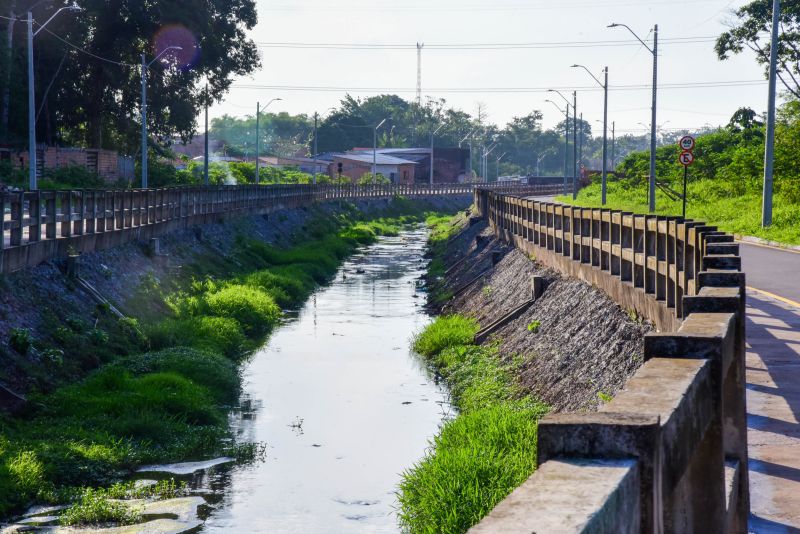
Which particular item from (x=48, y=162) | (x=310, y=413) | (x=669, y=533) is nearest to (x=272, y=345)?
(x=310, y=413)

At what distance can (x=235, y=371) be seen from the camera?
2356 centimetres

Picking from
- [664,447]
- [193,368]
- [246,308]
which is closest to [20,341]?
[193,368]

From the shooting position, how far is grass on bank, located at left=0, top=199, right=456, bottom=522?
587 inches

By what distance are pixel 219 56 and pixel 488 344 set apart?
142ft

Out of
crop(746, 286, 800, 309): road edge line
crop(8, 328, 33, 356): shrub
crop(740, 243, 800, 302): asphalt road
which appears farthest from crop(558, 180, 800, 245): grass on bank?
crop(8, 328, 33, 356): shrub

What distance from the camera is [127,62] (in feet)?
200

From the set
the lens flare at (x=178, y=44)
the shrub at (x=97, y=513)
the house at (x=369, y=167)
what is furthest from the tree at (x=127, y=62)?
the house at (x=369, y=167)

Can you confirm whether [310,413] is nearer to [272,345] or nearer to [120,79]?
[272,345]

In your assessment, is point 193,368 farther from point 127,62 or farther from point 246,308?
point 127,62

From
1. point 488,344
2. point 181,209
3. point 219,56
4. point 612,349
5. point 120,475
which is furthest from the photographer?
point 219,56

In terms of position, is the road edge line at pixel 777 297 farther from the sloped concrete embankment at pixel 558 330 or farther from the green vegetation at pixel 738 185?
the green vegetation at pixel 738 185

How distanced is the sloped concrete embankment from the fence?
30.5 ft

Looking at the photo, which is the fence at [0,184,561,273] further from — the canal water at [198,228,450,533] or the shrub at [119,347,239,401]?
the canal water at [198,228,450,533]

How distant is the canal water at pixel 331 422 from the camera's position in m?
14.4
